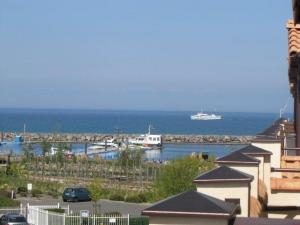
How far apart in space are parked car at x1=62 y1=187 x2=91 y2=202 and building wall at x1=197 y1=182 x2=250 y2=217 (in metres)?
35.0

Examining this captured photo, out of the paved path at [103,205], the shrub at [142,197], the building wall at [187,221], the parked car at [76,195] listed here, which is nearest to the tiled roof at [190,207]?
the building wall at [187,221]

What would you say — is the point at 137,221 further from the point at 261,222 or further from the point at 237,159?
the point at 261,222

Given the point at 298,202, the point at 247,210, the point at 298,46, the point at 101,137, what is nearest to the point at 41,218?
the point at 298,46

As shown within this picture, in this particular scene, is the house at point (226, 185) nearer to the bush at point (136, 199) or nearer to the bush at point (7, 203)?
A: the bush at point (7, 203)

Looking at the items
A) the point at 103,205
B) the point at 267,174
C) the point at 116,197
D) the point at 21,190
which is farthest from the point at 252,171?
the point at 21,190

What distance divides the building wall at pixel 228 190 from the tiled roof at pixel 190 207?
1385 millimetres

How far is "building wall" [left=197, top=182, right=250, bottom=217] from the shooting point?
6.63 m

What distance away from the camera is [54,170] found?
61.8 meters

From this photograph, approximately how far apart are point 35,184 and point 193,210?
46.8m

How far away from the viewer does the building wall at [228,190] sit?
21.8 ft

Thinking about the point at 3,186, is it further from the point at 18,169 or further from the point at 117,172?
the point at 117,172

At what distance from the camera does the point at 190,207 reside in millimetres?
5074

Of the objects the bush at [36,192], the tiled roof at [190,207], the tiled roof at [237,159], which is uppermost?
the tiled roof at [237,159]

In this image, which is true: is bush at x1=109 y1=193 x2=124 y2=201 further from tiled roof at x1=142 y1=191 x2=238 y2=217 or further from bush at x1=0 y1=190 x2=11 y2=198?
tiled roof at x1=142 y1=191 x2=238 y2=217
